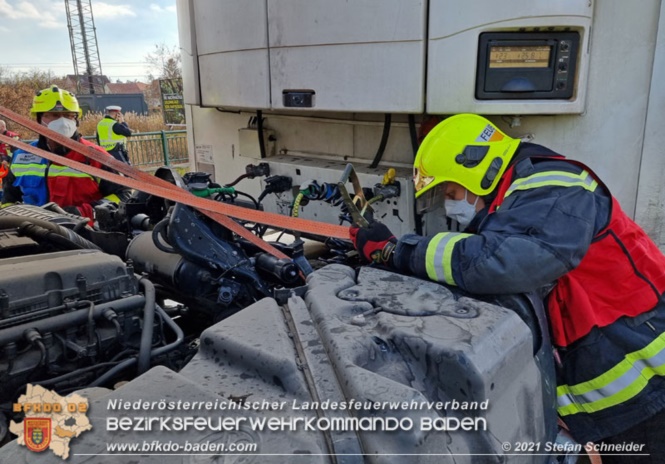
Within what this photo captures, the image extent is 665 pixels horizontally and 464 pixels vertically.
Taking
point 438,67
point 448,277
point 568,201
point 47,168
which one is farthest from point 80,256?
point 47,168

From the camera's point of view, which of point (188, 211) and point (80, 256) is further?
point (188, 211)

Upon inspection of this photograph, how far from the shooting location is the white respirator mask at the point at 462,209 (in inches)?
79.3

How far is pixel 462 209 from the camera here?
2033 mm

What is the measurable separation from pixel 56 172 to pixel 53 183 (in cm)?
9

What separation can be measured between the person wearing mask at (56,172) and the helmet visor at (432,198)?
8.66ft

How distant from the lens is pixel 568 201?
5.37ft

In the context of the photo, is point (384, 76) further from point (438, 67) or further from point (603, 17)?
point (603, 17)

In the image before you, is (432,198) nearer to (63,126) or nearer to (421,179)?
(421,179)

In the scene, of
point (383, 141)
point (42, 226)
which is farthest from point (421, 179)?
point (42, 226)

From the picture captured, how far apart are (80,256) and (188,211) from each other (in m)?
0.52

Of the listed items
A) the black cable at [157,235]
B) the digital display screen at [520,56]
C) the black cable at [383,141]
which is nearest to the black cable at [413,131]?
the black cable at [383,141]

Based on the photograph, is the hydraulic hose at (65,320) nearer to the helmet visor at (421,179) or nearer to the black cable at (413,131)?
the helmet visor at (421,179)

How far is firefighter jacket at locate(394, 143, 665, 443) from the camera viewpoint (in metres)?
1.63

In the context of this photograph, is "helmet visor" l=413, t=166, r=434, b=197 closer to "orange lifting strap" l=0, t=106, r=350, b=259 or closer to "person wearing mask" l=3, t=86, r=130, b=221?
"orange lifting strap" l=0, t=106, r=350, b=259
